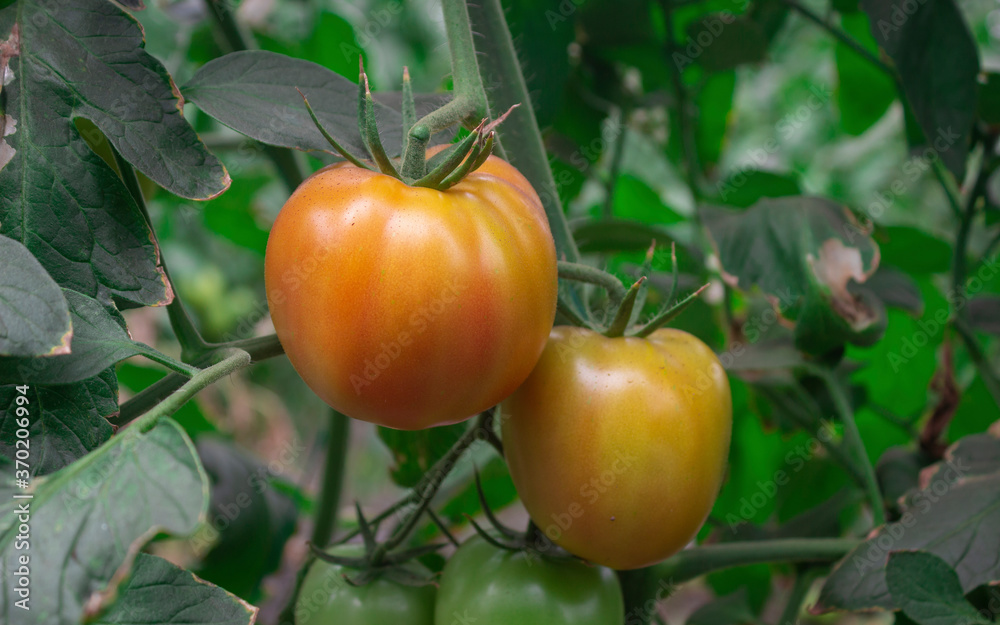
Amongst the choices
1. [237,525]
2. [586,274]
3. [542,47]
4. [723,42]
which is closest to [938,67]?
[723,42]

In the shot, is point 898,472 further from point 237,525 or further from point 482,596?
point 237,525

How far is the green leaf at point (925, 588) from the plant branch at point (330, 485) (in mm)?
422

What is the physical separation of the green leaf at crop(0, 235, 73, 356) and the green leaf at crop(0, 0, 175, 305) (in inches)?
2.0

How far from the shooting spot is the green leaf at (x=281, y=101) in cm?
36

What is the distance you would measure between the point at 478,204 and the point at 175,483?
0.16m

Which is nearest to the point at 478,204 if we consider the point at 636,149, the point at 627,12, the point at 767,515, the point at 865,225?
the point at 865,225

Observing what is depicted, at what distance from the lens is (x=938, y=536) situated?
475 millimetres

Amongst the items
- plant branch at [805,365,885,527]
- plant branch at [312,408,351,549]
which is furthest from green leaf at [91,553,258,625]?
plant branch at [805,365,885,527]

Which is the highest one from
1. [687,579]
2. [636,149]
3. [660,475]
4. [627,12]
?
[627,12]

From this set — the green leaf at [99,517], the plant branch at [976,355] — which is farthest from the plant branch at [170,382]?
the plant branch at [976,355]

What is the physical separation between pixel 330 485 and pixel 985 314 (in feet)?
2.10

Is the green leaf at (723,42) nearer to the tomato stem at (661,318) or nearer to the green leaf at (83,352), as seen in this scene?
the tomato stem at (661,318)

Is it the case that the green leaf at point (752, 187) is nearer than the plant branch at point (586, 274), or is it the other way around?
the plant branch at point (586, 274)

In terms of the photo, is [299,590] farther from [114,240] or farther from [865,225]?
[865,225]
